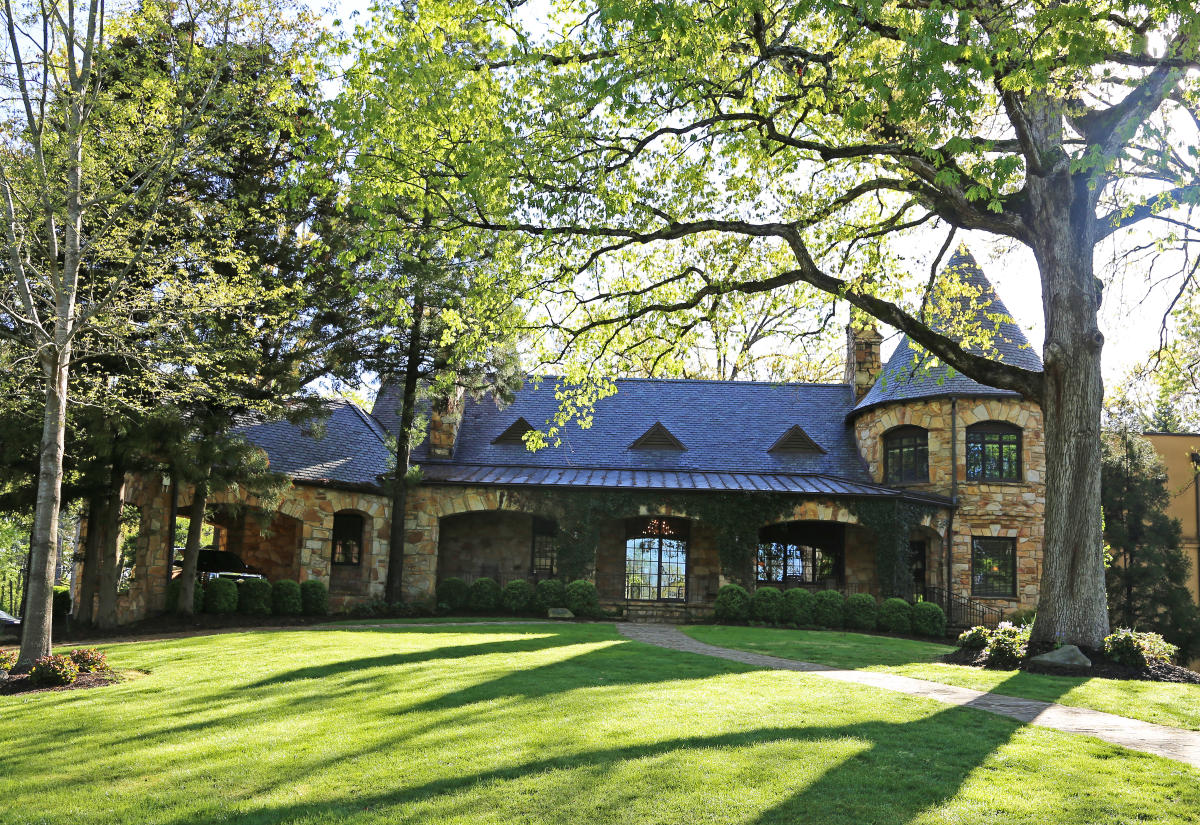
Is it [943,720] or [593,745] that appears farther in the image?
[943,720]

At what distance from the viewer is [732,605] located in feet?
63.5

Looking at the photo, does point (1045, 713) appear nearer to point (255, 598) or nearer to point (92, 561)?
point (255, 598)

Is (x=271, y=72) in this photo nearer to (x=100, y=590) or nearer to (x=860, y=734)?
(x=100, y=590)

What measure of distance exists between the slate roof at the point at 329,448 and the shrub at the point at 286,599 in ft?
7.64

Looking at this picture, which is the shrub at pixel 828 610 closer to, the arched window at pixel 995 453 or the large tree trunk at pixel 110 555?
the arched window at pixel 995 453

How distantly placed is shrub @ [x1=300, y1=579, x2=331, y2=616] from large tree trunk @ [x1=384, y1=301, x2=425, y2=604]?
61.0 inches

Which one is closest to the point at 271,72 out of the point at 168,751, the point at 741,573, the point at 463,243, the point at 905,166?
the point at 463,243

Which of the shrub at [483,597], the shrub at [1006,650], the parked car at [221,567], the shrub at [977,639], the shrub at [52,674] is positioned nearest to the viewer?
the shrub at [52,674]

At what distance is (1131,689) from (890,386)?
14251mm

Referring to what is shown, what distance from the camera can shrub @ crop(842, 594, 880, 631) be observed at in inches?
752

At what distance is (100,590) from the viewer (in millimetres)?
Answer: 15523

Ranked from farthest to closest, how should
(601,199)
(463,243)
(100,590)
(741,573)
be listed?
(741,573)
(100,590)
(463,243)
(601,199)

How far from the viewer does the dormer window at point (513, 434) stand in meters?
24.2

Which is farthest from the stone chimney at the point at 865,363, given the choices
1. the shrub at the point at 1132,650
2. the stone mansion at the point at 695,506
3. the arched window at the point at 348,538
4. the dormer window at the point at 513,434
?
the shrub at the point at 1132,650
